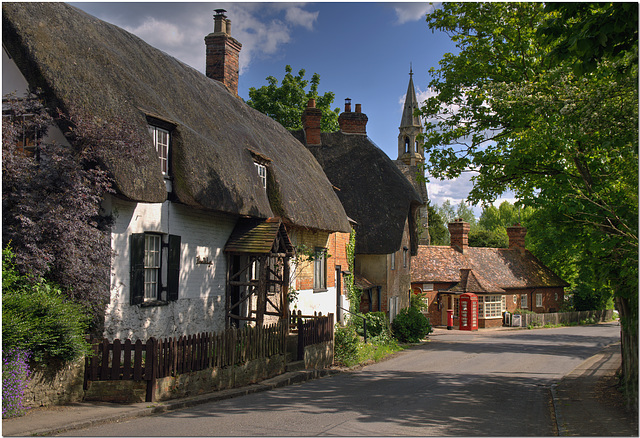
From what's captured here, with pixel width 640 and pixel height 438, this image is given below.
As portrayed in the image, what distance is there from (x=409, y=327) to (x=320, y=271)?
27.5ft

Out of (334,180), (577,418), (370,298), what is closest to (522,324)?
(370,298)

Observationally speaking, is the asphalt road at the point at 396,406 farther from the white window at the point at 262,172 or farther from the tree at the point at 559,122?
the white window at the point at 262,172

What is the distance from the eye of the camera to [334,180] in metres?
31.6

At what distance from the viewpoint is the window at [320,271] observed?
22.5 m

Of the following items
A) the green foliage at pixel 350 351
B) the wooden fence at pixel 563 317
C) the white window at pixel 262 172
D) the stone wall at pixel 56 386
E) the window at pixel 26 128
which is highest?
the white window at pixel 262 172

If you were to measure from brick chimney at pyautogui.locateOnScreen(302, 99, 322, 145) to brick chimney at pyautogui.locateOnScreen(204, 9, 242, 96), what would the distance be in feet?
27.5

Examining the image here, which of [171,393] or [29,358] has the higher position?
[29,358]

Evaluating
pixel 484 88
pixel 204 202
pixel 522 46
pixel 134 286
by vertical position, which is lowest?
pixel 134 286

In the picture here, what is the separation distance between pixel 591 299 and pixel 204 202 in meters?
46.3

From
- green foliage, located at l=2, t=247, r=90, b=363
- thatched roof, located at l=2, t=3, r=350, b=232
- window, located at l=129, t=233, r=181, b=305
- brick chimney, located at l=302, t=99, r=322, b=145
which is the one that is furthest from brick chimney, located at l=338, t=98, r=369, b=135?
green foliage, located at l=2, t=247, r=90, b=363

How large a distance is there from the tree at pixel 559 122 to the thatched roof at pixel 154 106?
17.1 ft

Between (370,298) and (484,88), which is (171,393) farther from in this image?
(370,298)

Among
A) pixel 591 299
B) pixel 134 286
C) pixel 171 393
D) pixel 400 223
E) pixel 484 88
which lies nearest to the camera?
pixel 171 393

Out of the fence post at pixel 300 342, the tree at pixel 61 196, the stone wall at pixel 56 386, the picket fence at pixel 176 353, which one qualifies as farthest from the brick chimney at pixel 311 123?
the stone wall at pixel 56 386
